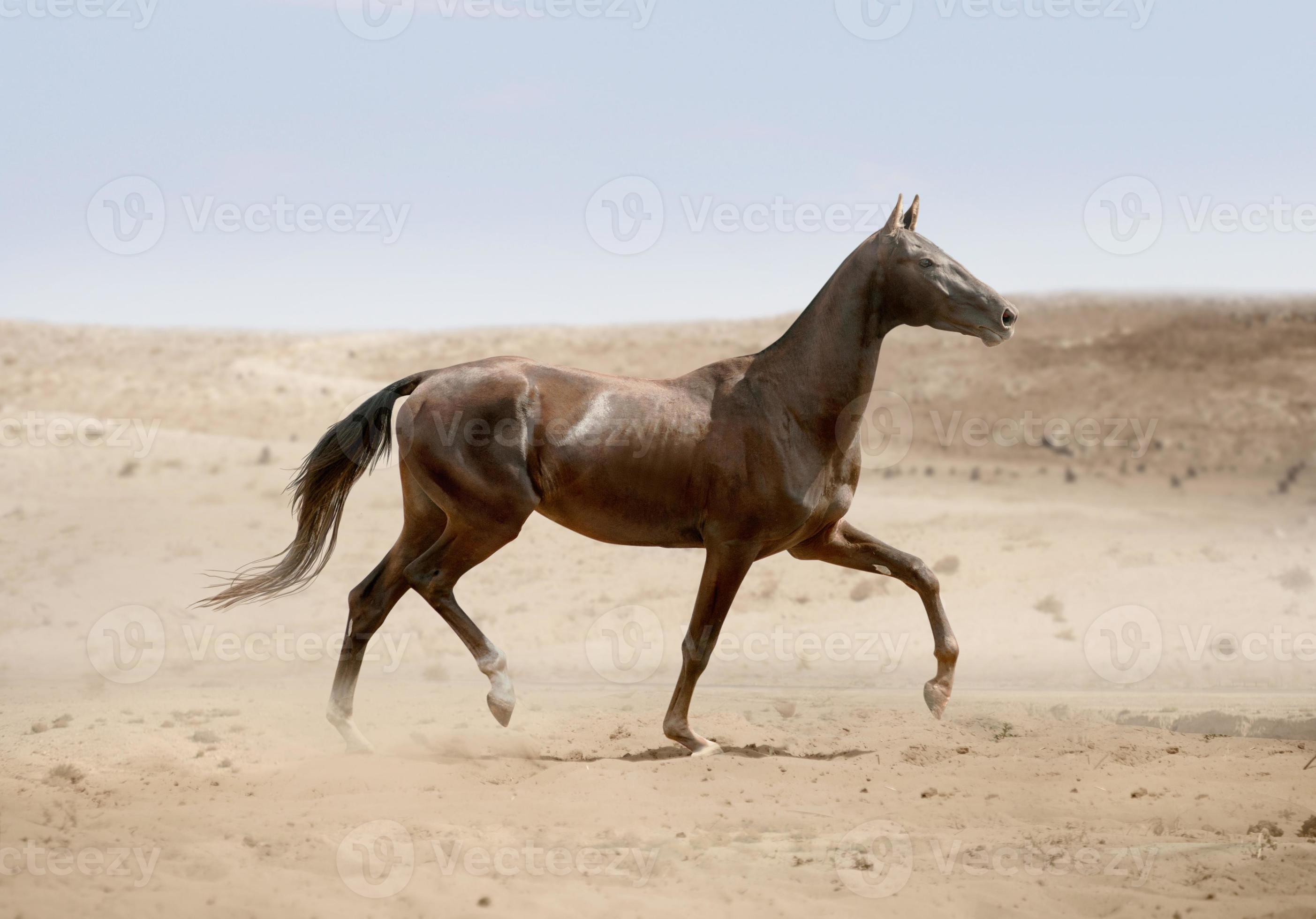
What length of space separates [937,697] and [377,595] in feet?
11.0

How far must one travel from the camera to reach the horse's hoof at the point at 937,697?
23.7 feet

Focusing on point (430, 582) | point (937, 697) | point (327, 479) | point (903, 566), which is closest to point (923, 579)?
point (903, 566)

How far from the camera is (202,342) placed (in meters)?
48.9

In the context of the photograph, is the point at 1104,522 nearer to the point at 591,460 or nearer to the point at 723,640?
the point at 723,640

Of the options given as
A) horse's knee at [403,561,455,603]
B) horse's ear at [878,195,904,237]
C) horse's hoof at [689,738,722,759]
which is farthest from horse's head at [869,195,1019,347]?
horse's knee at [403,561,455,603]

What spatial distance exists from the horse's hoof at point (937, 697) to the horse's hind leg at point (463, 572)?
248 cm

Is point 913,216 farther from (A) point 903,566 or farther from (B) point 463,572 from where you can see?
(B) point 463,572

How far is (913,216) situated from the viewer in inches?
279

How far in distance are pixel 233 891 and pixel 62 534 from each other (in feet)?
41.5

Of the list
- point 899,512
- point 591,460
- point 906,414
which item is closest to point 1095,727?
point 591,460

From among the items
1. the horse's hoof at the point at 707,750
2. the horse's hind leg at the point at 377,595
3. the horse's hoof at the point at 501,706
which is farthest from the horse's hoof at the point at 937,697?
the horse's hind leg at the point at 377,595

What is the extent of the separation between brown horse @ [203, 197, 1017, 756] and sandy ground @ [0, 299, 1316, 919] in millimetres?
867

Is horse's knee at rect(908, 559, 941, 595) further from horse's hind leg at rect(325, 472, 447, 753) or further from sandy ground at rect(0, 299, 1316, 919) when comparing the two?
horse's hind leg at rect(325, 472, 447, 753)

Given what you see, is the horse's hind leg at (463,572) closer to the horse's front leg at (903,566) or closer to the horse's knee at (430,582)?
the horse's knee at (430,582)
